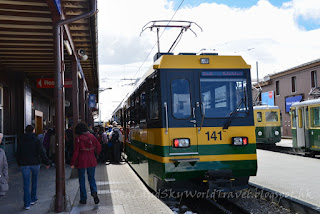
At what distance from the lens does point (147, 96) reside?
339 inches

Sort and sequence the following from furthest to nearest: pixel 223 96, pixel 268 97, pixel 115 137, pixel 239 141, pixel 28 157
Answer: pixel 268 97 < pixel 115 137 < pixel 223 96 < pixel 239 141 < pixel 28 157

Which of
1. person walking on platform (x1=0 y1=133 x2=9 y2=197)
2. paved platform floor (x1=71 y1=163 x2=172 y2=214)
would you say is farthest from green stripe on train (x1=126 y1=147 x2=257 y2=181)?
person walking on platform (x1=0 y1=133 x2=9 y2=197)

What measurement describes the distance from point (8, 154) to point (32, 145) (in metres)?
8.53

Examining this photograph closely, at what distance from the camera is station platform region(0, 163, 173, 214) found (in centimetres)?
685

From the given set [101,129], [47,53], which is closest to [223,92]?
[47,53]

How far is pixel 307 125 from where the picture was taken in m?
17.2

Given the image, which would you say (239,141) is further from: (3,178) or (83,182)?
(3,178)

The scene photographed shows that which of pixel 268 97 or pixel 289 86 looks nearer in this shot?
pixel 289 86

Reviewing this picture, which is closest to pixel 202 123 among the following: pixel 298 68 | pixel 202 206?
pixel 202 206

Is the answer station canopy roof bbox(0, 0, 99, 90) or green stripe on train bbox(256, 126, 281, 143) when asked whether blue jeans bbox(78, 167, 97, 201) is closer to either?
station canopy roof bbox(0, 0, 99, 90)

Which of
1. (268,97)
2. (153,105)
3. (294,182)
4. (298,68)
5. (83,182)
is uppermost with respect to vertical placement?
(298,68)

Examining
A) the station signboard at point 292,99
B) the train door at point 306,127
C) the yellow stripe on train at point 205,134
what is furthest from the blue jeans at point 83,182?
the station signboard at point 292,99

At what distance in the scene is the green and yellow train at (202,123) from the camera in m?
7.29

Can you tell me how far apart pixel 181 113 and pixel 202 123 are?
47 centimetres
